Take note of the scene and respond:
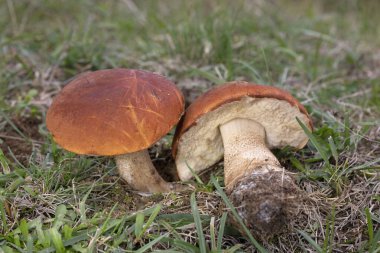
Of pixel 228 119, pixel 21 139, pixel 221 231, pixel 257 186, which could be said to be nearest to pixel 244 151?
pixel 228 119

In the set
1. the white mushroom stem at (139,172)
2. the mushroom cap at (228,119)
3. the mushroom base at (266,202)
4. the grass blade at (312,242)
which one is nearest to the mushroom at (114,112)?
the mushroom cap at (228,119)

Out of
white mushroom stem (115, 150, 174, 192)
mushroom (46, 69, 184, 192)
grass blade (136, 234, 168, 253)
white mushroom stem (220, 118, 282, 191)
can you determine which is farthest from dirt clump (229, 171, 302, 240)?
white mushroom stem (115, 150, 174, 192)

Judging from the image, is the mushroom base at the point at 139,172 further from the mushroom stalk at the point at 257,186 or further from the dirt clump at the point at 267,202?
the dirt clump at the point at 267,202

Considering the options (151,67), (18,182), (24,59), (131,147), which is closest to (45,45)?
(24,59)

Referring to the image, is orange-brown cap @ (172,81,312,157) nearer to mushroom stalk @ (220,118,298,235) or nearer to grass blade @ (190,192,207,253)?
mushroom stalk @ (220,118,298,235)

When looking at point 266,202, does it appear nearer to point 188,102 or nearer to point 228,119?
point 228,119

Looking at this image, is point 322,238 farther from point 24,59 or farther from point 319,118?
point 24,59

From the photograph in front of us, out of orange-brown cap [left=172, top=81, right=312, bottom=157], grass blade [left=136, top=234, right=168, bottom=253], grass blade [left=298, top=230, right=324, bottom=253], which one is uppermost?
orange-brown cap [left=172, top=81, right=312, bottom=157]
